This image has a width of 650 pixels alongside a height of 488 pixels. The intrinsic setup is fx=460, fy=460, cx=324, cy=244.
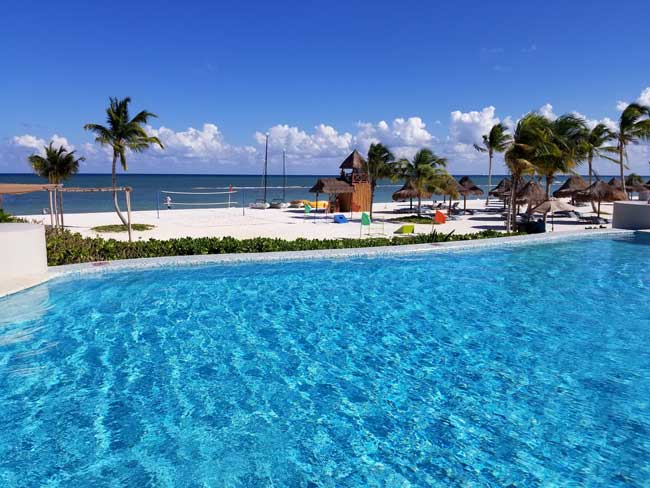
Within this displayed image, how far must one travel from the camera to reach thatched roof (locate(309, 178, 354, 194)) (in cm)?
3119

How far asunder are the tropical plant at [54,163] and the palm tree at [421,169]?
18069mm

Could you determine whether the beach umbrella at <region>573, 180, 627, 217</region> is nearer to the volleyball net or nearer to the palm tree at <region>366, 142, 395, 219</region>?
the palm tree at <region>366, 142, 395, 219</region>

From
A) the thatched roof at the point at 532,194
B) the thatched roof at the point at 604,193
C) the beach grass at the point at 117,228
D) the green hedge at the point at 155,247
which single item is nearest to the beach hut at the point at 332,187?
the thatched roof at the point at 532,194

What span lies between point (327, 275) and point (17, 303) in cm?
696

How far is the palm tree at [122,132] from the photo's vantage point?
20.6m

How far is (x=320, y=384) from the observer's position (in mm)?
6402

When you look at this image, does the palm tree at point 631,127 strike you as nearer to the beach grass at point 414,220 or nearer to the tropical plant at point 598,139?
the tropical plant at point 598,139

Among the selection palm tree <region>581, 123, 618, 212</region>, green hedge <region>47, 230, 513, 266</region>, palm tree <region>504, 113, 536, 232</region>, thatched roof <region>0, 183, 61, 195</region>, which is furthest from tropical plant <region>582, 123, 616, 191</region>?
thatched roof <region>0, 183, 61, 195</region>

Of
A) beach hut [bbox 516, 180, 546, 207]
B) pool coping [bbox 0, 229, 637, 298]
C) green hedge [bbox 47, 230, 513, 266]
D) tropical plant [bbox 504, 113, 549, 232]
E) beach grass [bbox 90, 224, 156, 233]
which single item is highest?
tropical plant [bbox 504, 113, 549, 232]

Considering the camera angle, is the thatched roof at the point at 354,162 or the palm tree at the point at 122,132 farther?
the thatched roof at the point at 354,162

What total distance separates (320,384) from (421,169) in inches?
911

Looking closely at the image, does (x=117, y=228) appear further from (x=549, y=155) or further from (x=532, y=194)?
(x=532, y=194)

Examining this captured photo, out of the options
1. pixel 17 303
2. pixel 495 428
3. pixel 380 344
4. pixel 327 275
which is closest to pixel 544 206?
pixel 327 275

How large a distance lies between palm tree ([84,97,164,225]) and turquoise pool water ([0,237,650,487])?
12041mm
